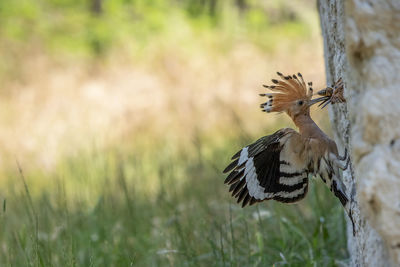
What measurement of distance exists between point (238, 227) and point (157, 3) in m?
5.21

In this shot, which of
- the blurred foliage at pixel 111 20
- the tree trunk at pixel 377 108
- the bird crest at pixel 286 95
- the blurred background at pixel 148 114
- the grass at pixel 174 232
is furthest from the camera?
the blurred foliage at pixel 111 20

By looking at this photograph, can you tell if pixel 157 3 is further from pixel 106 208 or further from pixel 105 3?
pixel 106 208

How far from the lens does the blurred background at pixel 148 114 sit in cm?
210

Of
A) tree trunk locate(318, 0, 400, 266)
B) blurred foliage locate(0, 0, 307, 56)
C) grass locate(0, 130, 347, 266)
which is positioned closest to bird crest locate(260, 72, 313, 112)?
tree trunk locate(318, 0, 400, 266)

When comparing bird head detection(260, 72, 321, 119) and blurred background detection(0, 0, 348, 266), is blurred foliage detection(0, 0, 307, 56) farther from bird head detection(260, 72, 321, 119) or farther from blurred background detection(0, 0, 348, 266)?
bird head detection(260, 72, 321, 119)

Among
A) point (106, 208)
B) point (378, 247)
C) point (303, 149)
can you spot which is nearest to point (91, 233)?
point (106, 208)

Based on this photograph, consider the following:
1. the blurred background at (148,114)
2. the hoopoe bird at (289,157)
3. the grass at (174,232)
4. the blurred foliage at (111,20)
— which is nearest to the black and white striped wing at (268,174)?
the hoopoe bird at (289,157)

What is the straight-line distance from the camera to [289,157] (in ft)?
4.28

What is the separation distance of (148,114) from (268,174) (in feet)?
13.7

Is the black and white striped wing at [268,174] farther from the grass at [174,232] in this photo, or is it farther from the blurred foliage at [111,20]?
the blurred foliage at [111,20]

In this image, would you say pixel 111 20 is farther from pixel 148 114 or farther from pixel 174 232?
pixel 174 232

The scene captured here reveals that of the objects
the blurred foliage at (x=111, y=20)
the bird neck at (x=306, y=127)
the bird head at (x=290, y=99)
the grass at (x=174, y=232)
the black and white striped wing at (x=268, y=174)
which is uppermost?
the blurred foliage at (x=111, y=20)

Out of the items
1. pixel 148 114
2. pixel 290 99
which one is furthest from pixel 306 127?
pixel 148 114

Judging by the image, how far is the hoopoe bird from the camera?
128cm
